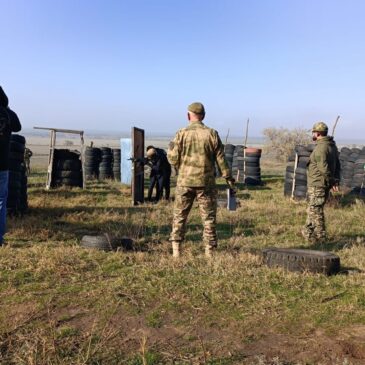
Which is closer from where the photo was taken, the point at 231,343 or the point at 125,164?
the point at 231,343

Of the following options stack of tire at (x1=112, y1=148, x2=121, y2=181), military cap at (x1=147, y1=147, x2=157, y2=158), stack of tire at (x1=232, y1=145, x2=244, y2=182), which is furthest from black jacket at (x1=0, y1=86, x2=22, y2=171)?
stack of tire at (x1=232, y1=145, x2=244, y2=182)

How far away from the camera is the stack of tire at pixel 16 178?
27.6 ft

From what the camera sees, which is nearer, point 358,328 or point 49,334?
point 49,334

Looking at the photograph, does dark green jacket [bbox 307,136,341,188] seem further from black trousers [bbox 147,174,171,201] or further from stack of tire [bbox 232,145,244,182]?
stack of tire [bbox 232,145,244,182]

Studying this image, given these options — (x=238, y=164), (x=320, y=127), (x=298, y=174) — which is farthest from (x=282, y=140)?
(x=320, y=127)

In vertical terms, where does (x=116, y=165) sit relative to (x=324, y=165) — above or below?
below

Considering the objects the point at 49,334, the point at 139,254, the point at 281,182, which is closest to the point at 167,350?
the point at 49,334

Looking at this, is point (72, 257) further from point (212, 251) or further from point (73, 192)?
point (73, 192)

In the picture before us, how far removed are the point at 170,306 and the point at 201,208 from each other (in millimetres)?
1960

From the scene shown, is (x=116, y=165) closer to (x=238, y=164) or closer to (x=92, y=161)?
(x=92, y=161)

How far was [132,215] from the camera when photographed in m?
9.31

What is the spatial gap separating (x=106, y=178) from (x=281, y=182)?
7121 millimetres

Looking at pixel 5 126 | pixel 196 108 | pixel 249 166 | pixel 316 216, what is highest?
pixel 196 108

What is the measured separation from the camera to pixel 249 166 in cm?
1772
